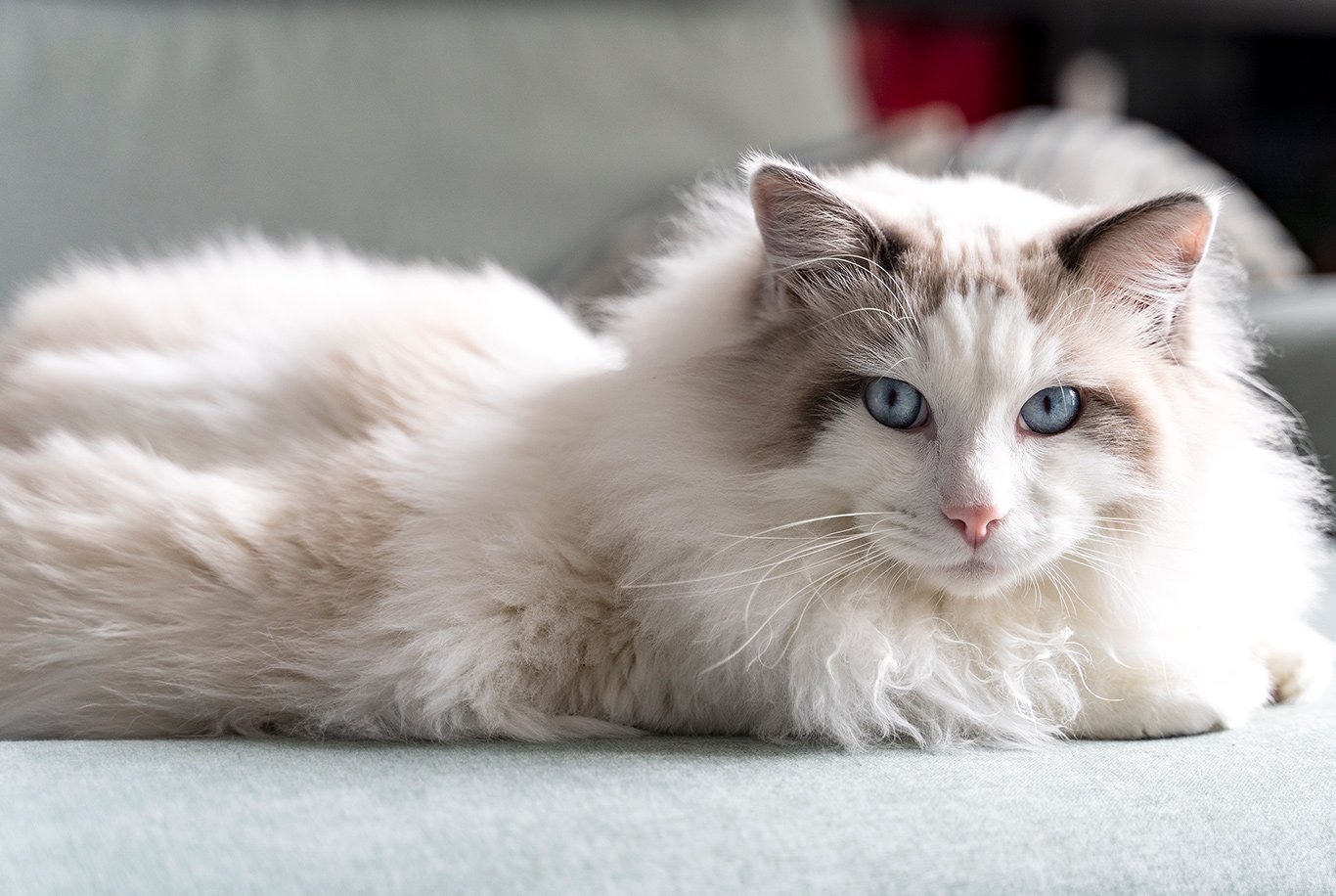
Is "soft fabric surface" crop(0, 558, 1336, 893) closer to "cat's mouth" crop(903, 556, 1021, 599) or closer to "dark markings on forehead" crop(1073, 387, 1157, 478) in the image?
"cat's mouth" crop(903, 556, 1021, 599)

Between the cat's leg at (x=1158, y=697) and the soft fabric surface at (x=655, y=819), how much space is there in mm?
53

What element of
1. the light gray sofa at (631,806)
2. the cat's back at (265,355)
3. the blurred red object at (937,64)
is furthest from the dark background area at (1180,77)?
the cat's back at (265,355)

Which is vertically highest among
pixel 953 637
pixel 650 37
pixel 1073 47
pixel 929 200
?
pixel 1073 47

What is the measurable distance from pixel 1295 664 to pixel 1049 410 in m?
0.48

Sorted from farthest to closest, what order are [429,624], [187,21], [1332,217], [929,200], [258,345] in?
[1332,217] < [187,21] < [258,345] < [929,200] < [429,624]

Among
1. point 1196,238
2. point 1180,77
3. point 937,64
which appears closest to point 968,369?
point 1196,238

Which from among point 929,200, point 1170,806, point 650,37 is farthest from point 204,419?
point 650,37

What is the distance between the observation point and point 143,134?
2500mm

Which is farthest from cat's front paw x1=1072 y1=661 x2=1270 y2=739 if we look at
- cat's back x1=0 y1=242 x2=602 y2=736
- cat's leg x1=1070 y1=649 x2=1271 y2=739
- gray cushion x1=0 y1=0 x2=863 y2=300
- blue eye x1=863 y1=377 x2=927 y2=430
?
gray cushion x1=0 y1=0 x2=863 y2=300

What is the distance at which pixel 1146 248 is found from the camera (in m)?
1.20

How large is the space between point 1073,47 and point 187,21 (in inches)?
121

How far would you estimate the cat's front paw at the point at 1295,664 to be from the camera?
136cm

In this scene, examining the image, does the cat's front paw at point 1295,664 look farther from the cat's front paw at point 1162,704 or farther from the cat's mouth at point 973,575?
the cat's mouth at point 973,575

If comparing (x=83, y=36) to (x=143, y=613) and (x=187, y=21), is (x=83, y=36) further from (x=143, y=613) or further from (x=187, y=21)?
(x=143, y=613)
